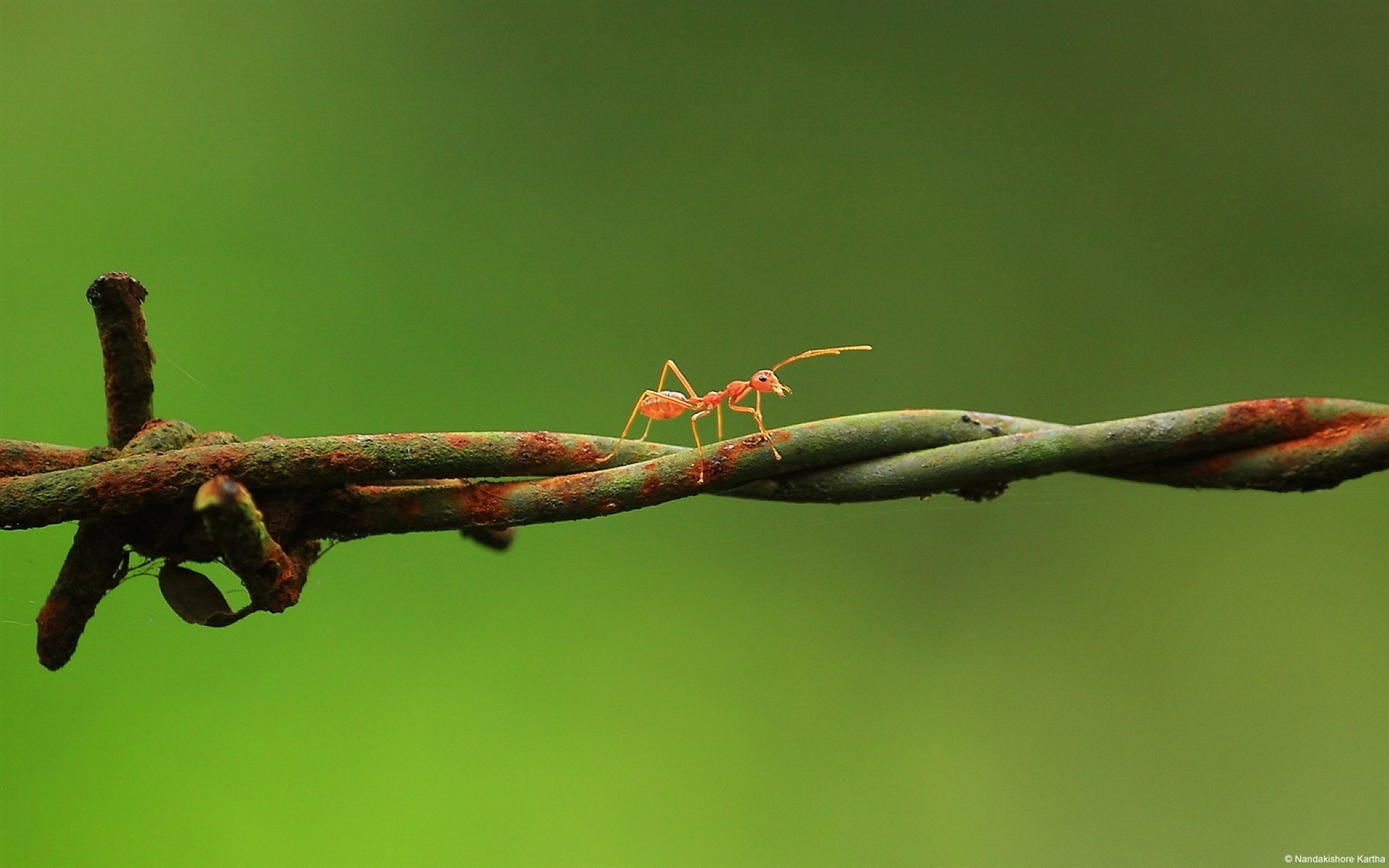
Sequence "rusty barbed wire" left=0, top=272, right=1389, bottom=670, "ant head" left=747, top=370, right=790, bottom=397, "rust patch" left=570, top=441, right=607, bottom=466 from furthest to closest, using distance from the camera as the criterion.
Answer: "ant head" left=747, top=370, right=790, bottom=397, "rust patch" left=570, top=441, right=607, bottom=466, "rusty barbed wire" left=0, top=272, right=1389, bottom=670

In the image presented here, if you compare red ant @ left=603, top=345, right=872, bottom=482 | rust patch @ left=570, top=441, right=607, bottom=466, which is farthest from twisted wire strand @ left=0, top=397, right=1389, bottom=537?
red ant @ left=603, top=345, right=872, bottom=482

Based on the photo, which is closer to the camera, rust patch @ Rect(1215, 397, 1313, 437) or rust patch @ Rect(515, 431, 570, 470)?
rust patch @ Rect(515, 431, 570, 470)

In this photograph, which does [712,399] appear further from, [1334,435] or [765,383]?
[1334,435]

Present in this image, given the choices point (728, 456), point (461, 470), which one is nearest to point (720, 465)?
point (728, 456)

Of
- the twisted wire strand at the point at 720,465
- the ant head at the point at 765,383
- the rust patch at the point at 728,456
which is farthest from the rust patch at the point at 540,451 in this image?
the ant head at the point at 765,383

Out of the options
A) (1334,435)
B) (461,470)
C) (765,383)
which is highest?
(765,383)

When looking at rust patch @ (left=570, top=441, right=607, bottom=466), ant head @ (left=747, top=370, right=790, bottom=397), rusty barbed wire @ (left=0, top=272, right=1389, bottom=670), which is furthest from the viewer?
ant head @ (left=747, top=370, right=790, bottom=397)

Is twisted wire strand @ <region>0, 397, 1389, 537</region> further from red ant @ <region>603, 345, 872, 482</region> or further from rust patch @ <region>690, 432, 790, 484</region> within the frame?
red ant @ <region>603, 345, 872, 482</region>

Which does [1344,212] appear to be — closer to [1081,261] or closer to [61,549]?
[1081,261]
